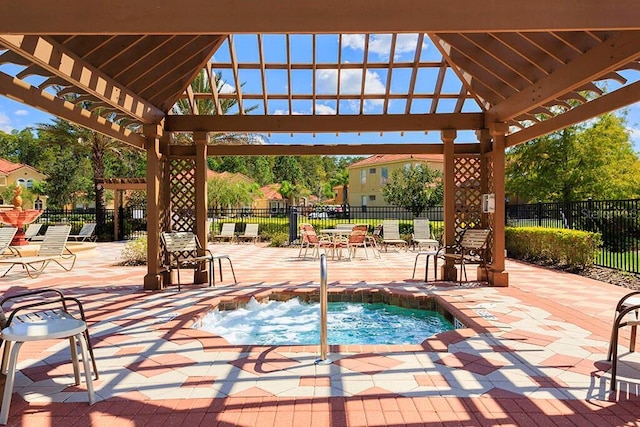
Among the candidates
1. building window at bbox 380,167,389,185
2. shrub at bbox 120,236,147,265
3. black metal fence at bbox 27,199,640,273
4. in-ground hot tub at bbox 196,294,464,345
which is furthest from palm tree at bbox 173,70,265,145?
building window at bbox 380,167,389,185

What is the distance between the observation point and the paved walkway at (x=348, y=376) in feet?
8.99

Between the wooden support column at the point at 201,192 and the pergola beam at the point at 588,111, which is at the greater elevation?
the pergola beam at the point at 588,111

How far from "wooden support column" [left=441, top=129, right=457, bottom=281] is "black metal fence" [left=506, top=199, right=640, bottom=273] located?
3404 mm

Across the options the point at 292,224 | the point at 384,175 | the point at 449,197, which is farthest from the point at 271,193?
the point at 449,197

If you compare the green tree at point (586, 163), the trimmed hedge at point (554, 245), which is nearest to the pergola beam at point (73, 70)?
the trimmed hedge at point (554, 245)

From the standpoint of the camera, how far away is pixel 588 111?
17.2 ft

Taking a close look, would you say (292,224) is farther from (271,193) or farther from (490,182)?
(271,193)

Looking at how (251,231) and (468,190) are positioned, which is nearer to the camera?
(468,190)

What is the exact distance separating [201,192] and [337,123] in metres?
2.80

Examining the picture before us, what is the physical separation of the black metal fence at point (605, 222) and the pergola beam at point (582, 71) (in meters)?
4.14

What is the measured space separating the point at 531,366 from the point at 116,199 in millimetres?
18558

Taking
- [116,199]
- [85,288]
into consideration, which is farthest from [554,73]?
[116,199]

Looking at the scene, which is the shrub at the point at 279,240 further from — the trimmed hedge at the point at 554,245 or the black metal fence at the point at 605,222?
the black metal fence at the point at 605,222

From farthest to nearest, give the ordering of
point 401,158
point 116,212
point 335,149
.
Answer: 1. point 401,158
2. point 116,212
3. point 335,149
